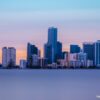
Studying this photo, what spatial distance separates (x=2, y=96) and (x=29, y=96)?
3428mm

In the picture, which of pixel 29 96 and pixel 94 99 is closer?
pixel 94 99

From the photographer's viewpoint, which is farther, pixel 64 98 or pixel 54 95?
pixel 54 95

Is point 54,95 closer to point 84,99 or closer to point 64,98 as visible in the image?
point 64,98

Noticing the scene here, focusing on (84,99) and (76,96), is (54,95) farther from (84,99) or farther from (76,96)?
(84,99)

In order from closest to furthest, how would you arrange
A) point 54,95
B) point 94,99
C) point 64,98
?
point 94,99 < point 64,98 < point 54,95

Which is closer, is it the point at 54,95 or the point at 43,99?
the point at 43,99

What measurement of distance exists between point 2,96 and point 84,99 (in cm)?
1121

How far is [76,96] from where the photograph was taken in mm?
73625

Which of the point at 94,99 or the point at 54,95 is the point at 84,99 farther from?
the point at 54,95

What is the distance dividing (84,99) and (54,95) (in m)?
9.60

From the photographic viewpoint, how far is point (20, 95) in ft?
246

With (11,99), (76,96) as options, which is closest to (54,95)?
(76,96)

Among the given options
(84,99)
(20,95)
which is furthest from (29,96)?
(84,99)

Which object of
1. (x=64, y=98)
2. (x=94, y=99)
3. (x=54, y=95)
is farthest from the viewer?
(x=54, y=95)
